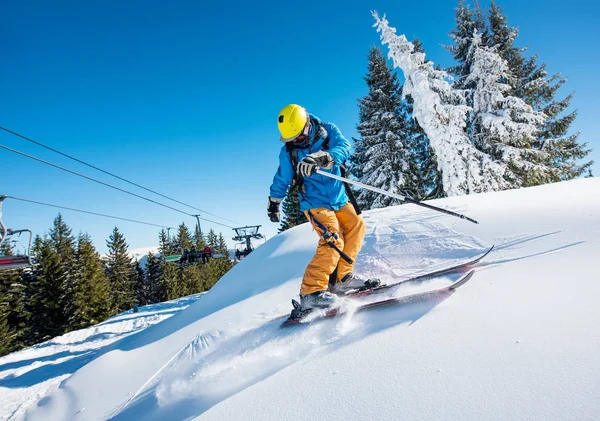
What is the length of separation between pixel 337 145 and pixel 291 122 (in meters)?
0.64

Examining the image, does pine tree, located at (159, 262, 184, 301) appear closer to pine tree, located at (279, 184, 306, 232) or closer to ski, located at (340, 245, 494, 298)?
pine tree, located at (279, 184, 306, 232)

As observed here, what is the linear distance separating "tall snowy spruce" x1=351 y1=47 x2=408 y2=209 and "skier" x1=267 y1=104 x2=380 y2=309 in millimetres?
13208

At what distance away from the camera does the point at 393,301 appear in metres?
2.56

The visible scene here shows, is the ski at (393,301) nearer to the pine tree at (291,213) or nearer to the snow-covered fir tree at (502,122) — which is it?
the snow-covered fir tree at (502,122)

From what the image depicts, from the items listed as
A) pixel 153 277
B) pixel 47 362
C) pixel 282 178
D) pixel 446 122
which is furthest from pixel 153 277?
pixel 282 178

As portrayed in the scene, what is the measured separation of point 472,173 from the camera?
13742mm

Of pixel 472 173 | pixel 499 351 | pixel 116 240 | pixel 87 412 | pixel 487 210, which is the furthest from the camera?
pixel 116 240

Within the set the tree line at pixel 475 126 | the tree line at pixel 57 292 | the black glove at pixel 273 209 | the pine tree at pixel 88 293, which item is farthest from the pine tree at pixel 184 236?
the black glove at pixel 273 209

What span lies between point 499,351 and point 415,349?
17.7 inches

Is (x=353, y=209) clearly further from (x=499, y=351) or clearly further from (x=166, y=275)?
(x=166, y=275)

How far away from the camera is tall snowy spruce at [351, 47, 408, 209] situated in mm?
16484

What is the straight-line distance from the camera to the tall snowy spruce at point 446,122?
45.1ft

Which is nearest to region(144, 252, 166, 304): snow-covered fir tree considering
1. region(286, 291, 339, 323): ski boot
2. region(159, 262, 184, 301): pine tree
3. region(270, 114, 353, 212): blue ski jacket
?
region(159, 262, 184, 301): pine tree

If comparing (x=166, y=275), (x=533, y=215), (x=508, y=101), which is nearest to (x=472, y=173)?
(x=508, y=101)
